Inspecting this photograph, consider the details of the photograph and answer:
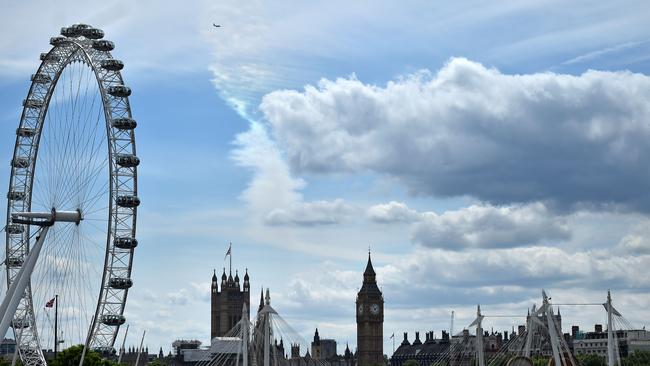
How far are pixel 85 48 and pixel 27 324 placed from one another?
28428mm

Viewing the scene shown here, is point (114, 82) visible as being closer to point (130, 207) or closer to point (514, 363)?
point (130, 207)

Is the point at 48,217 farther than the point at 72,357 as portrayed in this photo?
No

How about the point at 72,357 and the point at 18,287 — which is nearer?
the point at 18,287

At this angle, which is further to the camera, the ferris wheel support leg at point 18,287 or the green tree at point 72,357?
the green tree at point 72,357

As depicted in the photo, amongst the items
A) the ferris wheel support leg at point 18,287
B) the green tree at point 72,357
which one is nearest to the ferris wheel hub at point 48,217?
the ferris wheel support leg at point 18,287

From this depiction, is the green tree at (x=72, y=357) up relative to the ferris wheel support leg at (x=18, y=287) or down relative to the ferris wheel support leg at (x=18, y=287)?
up

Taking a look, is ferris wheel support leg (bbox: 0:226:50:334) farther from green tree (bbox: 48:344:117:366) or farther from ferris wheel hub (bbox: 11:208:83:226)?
green tree (bbox: 48:344:117:366)

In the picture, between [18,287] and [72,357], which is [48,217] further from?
[72,357]

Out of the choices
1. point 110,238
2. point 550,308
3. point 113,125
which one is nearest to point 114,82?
point 113,125

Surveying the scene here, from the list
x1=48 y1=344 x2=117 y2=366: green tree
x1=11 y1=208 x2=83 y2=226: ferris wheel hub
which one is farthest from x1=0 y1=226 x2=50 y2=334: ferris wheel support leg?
x1=48 y1=344 x2=117 y2=366: green tree

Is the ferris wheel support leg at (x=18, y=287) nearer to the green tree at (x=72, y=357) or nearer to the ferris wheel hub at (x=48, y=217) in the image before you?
the ferris wheel hub at (x=48, y=217)

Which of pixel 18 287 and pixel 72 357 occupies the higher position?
pixel 72 357

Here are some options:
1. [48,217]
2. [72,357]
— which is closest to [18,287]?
[48,217]

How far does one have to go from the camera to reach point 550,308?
115 meters
